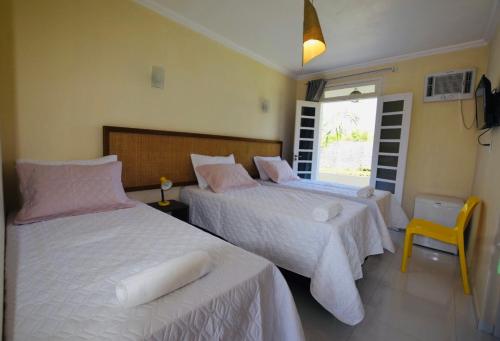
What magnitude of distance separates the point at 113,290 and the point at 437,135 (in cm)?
382

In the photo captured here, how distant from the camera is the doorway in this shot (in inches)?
237

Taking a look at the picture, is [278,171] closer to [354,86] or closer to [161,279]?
[354,86]

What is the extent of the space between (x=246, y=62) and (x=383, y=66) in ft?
6.77

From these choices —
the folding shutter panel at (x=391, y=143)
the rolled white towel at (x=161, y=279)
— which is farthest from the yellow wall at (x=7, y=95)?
the folding shutter panel at (x=391, y=143)

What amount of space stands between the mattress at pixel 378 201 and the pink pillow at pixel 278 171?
3.4 inches

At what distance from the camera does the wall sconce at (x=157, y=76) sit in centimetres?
234

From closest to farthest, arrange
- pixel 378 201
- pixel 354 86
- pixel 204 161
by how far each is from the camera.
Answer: pixel 378 201 < pixel 204 161 < pixel 354 86

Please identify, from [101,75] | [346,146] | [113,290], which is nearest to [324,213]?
[113,290]

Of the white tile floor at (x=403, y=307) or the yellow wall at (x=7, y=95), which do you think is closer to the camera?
the white tile floor at (x=403, y=307)

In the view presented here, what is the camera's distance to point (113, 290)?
0.84 m

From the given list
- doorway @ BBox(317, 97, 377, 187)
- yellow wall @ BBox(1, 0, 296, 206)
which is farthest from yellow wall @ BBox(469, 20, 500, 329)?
doorway @ BBox(317, 97, 377, 187)

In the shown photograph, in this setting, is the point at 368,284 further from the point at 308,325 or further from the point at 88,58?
the point at 88,58

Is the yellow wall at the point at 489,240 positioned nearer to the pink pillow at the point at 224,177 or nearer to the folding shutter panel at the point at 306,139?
the pink pillow at the point at 224,177

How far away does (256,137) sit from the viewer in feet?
12.2
